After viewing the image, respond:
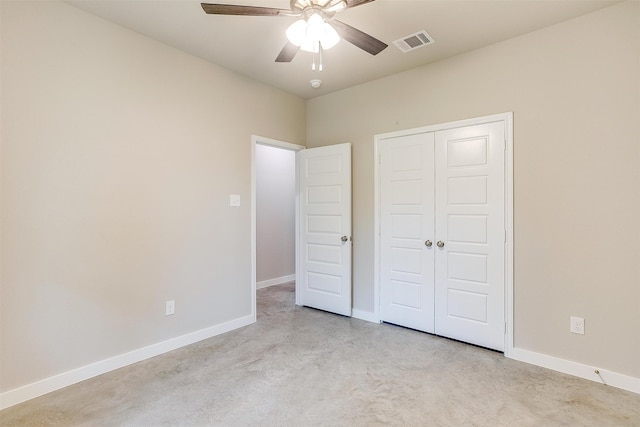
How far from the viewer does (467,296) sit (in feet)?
9.90

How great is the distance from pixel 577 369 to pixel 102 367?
147 inches

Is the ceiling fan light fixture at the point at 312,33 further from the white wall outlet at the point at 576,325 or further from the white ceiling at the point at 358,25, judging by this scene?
the white wall outlet at the point at 576,325

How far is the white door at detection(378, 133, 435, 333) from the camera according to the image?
325cm

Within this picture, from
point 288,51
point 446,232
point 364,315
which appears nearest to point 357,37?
point 288,51

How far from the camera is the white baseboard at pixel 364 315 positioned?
12.0ft

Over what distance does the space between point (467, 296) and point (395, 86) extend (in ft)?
7.71

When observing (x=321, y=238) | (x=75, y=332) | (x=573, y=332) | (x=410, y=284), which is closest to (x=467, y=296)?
(x=410, y=284)

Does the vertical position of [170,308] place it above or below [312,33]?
below

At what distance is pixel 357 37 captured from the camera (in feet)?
6.87

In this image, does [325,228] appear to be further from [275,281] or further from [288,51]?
[288,51]

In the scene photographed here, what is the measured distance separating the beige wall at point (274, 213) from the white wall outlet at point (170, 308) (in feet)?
7.71

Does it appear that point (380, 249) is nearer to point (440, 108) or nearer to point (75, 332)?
point (440, 108)

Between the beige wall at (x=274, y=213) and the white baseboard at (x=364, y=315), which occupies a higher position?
the beige wall at (x=274, y=213)

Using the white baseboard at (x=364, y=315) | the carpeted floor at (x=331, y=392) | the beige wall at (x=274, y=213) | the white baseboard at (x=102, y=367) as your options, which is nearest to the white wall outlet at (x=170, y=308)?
the white baseboard at (x=102, y=367)
